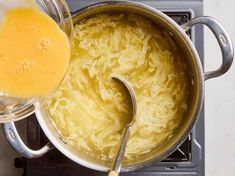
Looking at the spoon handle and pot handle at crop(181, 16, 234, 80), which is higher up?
pot handle at crop(181, 16, 234, 80)

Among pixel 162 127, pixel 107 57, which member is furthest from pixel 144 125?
pixel 107 57

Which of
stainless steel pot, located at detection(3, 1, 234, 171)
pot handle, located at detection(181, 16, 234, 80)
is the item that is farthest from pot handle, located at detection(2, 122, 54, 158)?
pot handle, located at detection(181, 16, 234, 80)

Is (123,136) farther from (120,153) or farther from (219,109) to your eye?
(219,109)

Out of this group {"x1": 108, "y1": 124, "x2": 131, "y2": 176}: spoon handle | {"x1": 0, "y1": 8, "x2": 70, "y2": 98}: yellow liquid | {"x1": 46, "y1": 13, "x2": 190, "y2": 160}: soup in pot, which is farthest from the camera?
{"x1": 46, "y1": 13, "x2": 190, "y2": 160}: soup in pot

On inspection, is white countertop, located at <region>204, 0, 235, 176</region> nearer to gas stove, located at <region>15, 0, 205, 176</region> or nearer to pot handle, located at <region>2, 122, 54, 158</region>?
gas stove, located at <region>15, 0, 205, 176</region>

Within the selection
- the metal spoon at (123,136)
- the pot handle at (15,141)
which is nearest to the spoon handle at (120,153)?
the metal spoon at (123,136)

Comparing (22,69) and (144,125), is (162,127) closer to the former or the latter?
(144,125)
